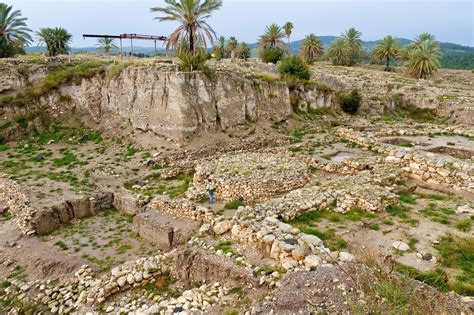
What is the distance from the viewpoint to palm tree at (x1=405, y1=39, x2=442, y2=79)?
3781 cm

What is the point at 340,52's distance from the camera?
50531mm

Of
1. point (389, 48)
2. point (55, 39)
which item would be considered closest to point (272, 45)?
point (389, 48)

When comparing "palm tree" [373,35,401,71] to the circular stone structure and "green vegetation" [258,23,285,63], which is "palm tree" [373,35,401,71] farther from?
the circular stone structure

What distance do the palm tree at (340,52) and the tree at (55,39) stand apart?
116ft

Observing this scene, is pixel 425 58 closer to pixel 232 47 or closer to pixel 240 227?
pixel 232 47

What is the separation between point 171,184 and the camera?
14859 millimetres

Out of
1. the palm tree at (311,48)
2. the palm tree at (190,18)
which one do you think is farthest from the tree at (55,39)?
the palm tree at (311,48)

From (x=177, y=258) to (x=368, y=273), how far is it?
16.0 feet

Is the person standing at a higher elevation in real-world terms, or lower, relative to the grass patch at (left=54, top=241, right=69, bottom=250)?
higher

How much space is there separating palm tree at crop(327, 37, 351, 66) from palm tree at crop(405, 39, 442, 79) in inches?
468

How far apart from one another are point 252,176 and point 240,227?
4031 millimetres

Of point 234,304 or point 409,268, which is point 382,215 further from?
point 234,304

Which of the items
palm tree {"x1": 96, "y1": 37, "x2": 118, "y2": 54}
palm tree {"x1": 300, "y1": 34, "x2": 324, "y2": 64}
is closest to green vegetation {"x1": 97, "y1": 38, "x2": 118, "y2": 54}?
palm tree {"x1": 96, "y1": 37, "x2": 118, "y2": 54}

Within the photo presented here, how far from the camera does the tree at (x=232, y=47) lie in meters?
57.5
